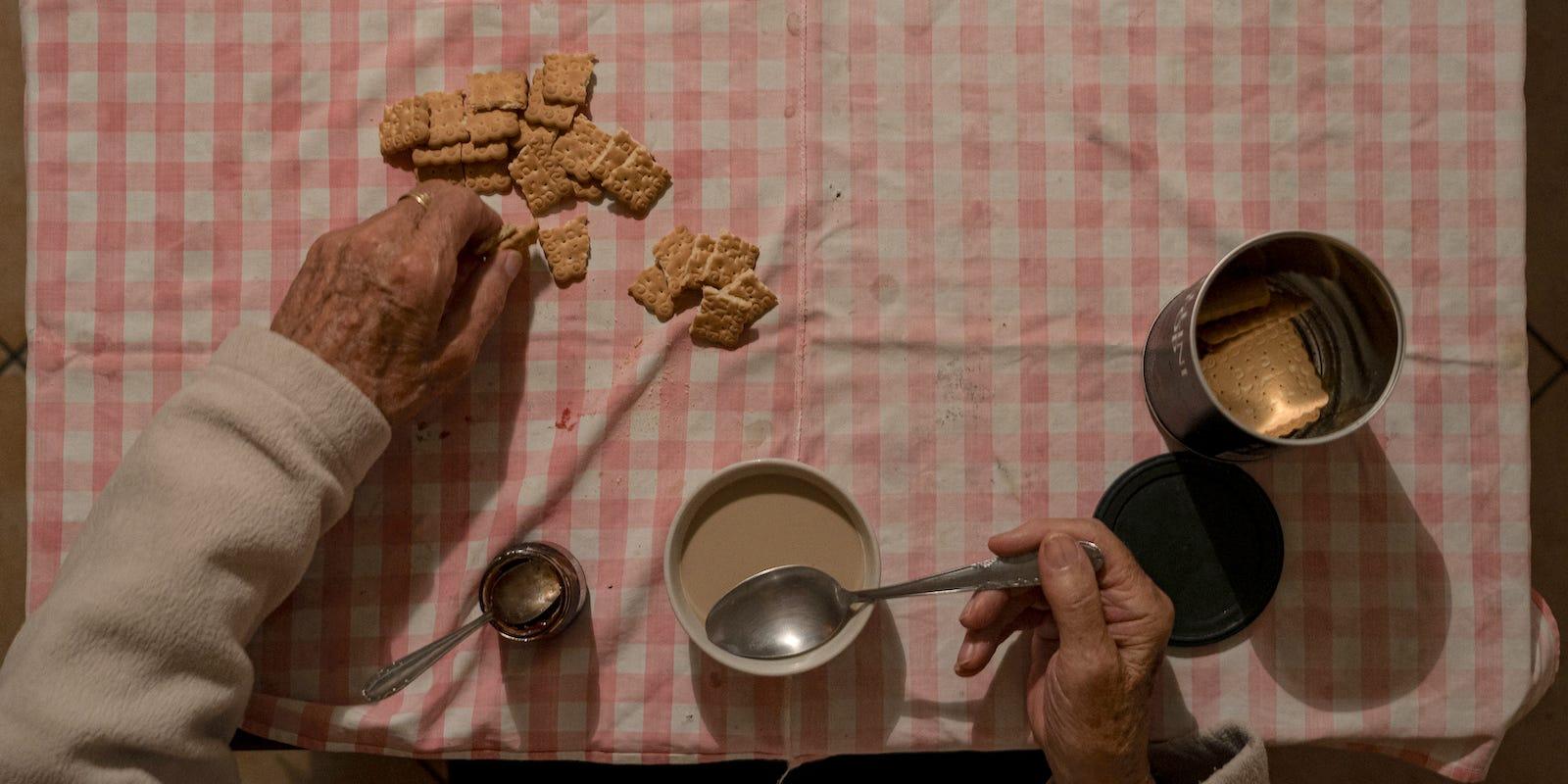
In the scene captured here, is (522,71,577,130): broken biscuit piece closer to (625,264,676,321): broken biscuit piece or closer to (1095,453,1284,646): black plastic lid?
(625,264,676,321): broken biscuit piece

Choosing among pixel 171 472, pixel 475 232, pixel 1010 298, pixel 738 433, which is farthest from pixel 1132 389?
pixel 171 472

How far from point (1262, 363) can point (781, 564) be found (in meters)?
0.50

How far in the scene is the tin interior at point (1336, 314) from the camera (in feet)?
2.74

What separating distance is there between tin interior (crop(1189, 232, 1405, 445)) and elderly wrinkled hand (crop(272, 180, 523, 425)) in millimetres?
707

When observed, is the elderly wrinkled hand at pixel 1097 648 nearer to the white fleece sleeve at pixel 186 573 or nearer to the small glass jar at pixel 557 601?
the small glass jar at pixel 557 601

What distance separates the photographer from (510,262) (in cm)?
99

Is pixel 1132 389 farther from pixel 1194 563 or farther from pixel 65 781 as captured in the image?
pixel 65 781

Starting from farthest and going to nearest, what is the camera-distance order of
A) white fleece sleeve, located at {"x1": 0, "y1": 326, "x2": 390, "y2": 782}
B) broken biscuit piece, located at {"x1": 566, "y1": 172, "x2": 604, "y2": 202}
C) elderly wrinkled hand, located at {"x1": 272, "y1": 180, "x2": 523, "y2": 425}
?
1. broken biscuit piece, located at {"x1": 566, "y1": 172, "x2": 604, "y2": 202}
2. elderly wrinkled hand, located at {"x1": 272, "y1": 180, "x2": 523, "y2": 425}
3. white fleece sleeve, located at {"x1": 0, "y1": 326, "x2": 390, "y2": 782}

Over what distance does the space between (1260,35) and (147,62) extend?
48.1 inches

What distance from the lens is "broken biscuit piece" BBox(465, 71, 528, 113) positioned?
1.01m

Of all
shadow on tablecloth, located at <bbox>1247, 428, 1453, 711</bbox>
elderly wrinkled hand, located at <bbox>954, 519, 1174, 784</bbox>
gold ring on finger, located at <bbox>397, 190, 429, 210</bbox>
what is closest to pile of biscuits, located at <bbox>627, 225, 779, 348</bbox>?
gold ring on finger, located at <bbox>397, 190, 429, 210</bbox>

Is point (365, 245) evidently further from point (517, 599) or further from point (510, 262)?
point (517, 599)

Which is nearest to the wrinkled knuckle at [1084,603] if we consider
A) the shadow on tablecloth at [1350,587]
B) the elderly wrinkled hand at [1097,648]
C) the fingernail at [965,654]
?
the elderly wrinkled hand at [1097,648]

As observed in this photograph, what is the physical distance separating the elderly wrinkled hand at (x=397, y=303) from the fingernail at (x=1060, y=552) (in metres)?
0.61
